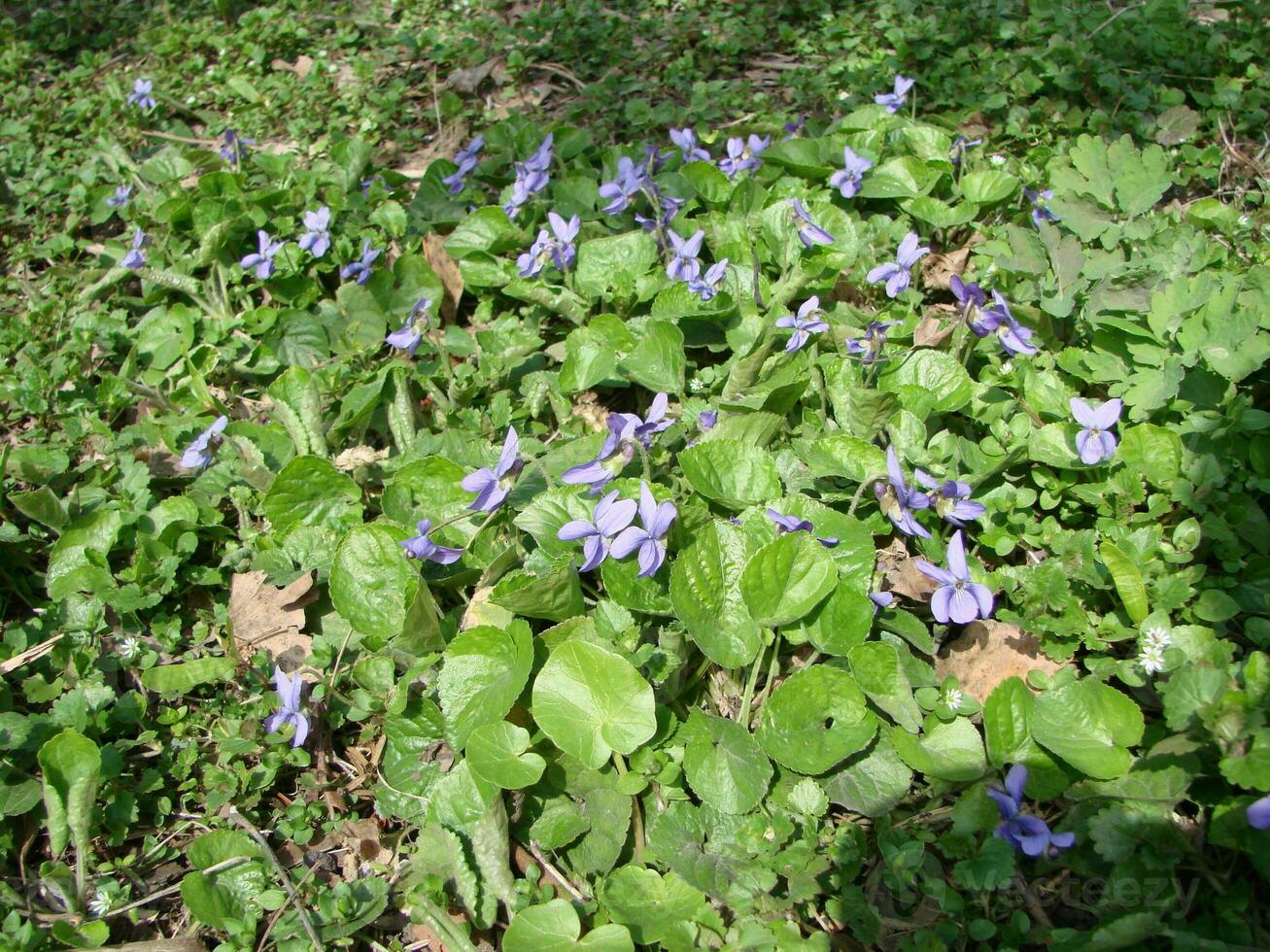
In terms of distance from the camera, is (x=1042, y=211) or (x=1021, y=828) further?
(x=1042, y=211)

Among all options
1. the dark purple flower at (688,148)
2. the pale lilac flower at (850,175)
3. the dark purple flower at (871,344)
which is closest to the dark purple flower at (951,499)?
the dark purple flower at (871,344)

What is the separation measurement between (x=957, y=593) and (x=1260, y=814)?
2.16 feet

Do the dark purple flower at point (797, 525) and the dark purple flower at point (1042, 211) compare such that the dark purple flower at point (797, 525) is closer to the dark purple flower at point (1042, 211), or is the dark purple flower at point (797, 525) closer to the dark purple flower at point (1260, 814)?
the dark purple flower at point (1260, 814)

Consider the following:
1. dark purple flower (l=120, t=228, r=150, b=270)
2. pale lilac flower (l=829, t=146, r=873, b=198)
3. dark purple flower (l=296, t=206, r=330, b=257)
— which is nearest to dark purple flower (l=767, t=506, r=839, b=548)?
pale lilac flower (l=829, t=146, r=873, b=198)

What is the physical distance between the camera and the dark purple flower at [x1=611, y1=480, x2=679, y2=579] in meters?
2.05

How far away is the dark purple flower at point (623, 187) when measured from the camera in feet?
10.4

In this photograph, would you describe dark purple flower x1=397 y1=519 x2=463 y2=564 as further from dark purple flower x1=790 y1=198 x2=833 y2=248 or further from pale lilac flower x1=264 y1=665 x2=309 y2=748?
dark purple flower x1=790 y1=198 x2=833 y2=248

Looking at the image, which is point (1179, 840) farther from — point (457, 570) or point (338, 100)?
point (338, 100)

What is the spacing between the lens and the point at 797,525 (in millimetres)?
2135

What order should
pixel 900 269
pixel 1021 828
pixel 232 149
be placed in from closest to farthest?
pixel 1021 828
pixel 900 269
pixel 232 149

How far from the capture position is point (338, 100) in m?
4.61

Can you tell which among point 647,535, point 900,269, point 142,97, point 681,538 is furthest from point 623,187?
point 142,97

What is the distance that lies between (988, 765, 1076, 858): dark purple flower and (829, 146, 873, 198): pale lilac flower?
6.30 feet

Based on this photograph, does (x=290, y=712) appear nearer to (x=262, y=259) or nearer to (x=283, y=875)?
(x=283, y=875)
